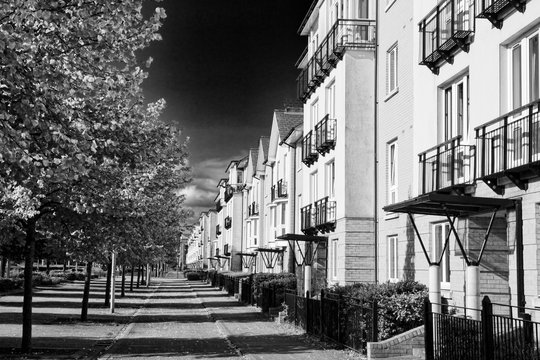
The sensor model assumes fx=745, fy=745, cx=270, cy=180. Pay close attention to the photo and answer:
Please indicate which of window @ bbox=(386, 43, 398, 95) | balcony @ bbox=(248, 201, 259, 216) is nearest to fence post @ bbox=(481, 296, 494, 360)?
window @ bbox=(386, 43, 398, 95)

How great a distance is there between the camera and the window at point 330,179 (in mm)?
25609

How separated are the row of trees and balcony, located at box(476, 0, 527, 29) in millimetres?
5899

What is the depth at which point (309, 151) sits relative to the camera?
2828 cm

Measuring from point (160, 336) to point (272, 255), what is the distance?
87.8 feet

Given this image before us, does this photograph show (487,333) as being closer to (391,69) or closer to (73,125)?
(73,125)

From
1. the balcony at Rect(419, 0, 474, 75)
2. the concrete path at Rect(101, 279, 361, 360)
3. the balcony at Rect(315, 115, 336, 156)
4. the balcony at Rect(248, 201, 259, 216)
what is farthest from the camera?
the balcony at Rect(248, 201, 259, 216)

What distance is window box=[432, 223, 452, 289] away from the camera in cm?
1631

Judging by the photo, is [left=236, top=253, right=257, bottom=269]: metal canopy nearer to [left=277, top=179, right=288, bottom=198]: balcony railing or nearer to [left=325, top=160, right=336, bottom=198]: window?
[left=277, top=179, right=288, bottom=198]: balcony railing

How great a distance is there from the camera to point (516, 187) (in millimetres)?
12609

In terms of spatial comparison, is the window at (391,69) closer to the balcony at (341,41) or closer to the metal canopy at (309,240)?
the balcony at (341,41)

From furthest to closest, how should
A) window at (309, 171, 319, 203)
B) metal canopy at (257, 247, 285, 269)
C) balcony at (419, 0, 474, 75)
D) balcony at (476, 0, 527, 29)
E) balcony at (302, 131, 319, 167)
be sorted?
1. metal canopy at (257, 247, 285, 269)
2. window at (309, 171, 319, 203)
3. balcony at (302, 131, 319, 167)
4. balcony at (419, 0, 474, 75)
5. balcony at (476, 0, 527, 29)

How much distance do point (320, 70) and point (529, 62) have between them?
13.6 metres

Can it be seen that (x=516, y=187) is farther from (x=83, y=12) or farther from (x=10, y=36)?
(x=10, y=36)

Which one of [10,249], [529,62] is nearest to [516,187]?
[529,62]
